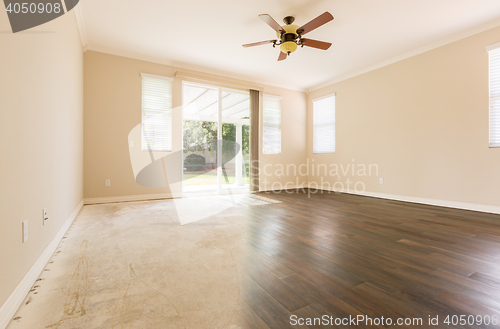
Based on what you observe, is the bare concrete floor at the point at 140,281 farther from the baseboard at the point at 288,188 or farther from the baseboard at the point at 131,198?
the baseboard at the point at 288,188

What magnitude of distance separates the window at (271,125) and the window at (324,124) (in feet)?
3.67

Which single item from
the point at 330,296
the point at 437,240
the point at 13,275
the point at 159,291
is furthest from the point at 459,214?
the point at 13,275

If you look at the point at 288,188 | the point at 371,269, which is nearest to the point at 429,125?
the point at 288,188

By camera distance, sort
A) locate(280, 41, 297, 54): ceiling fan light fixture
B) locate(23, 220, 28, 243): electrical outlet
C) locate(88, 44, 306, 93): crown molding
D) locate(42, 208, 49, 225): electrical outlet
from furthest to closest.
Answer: locate(88, 44, 306, 93): crown molding < locate(280, 41, 297, 54): ceiling fan light fixture < locate(42, 208, 49, 225): electrical outlet < locate(23, 220, 28, 243): electrical outlet

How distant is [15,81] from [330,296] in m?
2.22

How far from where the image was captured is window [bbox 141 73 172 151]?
4649mm

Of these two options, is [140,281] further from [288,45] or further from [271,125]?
[271,125]

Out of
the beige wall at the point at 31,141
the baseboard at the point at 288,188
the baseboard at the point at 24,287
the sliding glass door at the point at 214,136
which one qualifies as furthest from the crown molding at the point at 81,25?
the baseboard at the point at 288,188

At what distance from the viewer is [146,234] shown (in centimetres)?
251

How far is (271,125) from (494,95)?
4.21 metres

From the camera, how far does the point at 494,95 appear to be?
349 cm

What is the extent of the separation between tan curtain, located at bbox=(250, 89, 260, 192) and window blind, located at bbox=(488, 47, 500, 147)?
4256 mm

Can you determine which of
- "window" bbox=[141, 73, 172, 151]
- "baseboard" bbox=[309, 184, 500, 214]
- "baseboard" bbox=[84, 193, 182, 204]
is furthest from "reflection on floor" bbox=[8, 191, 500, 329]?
"window" bbox=[141, 73, 172, 151]

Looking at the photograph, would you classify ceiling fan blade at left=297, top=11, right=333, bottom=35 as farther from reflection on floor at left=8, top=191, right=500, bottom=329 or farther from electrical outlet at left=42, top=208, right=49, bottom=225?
electrical outlet at left=42, top=208, right=49, bottom=225
